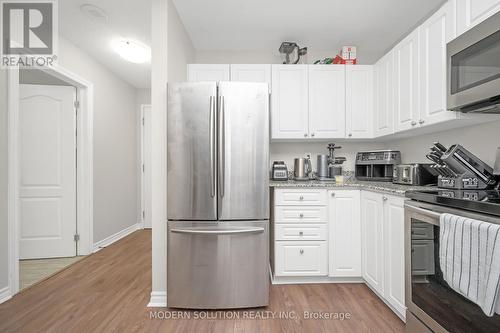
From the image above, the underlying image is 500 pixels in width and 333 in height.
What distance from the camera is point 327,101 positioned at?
2.71m

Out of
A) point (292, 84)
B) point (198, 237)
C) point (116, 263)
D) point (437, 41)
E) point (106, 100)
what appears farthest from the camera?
point (106, 100)

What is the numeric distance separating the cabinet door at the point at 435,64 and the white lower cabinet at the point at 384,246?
0.67m

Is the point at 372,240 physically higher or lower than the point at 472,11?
lower

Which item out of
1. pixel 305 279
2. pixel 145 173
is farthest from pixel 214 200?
pixel 145 173

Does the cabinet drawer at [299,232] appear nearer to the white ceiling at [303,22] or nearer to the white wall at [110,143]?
the white ceiling at [303,22]

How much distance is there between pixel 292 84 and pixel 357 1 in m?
0.91

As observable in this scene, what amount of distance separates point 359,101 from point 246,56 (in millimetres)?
1467

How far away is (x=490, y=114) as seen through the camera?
5.16ft

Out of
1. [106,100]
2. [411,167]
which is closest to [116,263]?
[106,100]

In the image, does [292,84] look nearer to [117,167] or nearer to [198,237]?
[198,237]

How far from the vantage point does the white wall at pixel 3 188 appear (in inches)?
80.5

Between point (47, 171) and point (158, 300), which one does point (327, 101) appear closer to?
point (158, 300)

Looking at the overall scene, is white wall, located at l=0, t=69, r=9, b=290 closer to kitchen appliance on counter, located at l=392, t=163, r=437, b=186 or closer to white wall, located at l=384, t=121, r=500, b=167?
kitchen appliance on counter, located at l=392, t=163, r=437, b=186

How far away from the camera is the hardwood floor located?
5.64 ft
